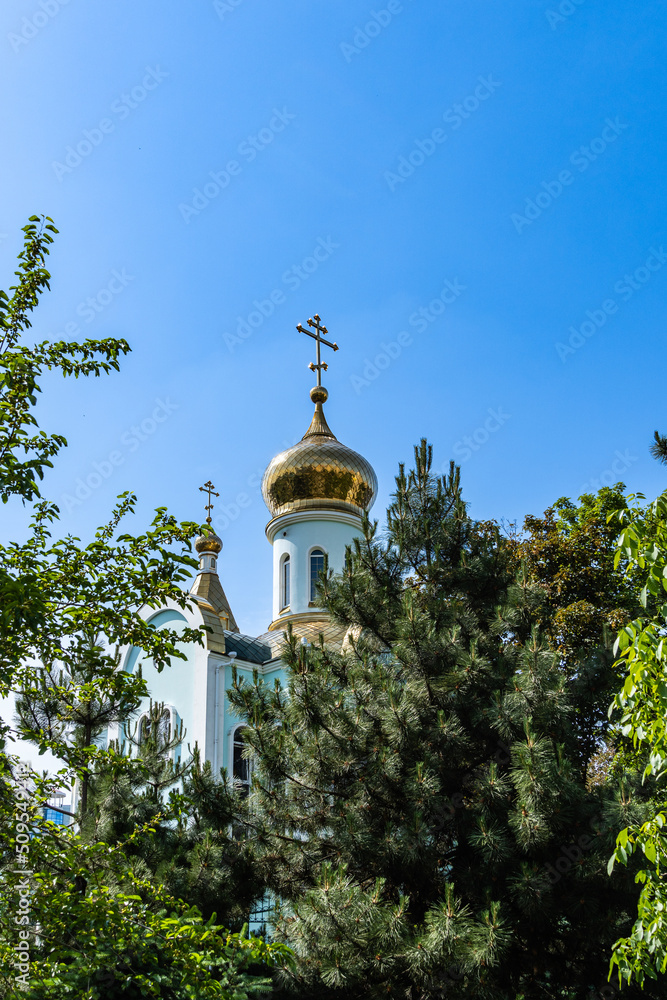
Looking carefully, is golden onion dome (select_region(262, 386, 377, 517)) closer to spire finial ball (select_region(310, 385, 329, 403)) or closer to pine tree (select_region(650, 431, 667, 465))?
spire finial ball (select_region(310, 385, 329, 403))

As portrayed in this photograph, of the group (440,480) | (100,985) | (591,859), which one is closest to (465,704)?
(591,859)


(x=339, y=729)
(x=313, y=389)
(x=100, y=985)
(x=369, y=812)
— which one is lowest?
(x=100, y=985)

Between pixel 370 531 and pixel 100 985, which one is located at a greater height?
pixel 370 531

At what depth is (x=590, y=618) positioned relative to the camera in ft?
39.3

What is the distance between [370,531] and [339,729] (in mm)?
2130

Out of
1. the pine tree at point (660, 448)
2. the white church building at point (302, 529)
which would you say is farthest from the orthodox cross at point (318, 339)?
the pine tree at point (660, 448)

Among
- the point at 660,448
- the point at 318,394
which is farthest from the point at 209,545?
the point at 660,448

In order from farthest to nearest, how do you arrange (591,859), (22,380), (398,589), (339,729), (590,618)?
(590,618)
(398,589)
(339,729)
(591,859)
(22,380)

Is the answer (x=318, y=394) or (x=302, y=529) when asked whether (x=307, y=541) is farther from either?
(x=318, y=394)

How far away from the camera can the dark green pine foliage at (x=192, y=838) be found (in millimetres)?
7770

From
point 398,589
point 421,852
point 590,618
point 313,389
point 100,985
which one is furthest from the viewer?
point 313,389

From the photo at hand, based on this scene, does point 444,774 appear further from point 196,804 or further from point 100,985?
point 100,985

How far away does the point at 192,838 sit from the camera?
8383 millimetres

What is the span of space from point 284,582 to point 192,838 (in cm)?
1237
